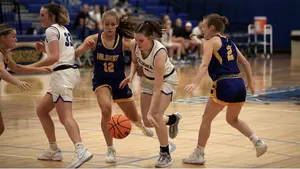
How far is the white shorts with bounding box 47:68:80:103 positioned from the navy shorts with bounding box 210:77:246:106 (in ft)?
5.19

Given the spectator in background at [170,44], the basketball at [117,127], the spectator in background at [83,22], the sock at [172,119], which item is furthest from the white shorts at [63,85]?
the spectator in background at [170,44]

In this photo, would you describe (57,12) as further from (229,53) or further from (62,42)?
(229,53)

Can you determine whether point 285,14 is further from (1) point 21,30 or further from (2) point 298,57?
(1) point 21,30

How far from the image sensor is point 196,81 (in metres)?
6.80

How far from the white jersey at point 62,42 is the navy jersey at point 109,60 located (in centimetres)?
35

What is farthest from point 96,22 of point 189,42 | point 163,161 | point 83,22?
point 163,161

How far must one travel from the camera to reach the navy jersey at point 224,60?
7227 mm

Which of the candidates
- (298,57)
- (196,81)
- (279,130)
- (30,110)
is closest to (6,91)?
(30,110)

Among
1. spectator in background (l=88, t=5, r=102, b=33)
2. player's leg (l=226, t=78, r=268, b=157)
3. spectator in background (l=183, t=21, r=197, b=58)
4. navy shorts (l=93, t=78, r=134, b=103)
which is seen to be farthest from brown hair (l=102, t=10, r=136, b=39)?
spectator in background (l=183, t=21, r=197, b=58)

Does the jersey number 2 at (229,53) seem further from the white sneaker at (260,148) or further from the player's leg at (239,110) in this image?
the white sneaker at (260,148)

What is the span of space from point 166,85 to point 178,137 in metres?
1.96

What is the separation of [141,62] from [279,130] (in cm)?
317

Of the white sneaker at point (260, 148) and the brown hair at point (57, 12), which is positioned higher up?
the brown hair at point (57, 12)

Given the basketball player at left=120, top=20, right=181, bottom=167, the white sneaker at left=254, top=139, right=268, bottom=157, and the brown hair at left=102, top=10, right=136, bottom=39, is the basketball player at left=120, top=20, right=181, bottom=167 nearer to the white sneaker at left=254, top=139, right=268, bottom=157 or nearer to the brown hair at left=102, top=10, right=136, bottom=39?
the brown hair at left=102, top=10, right=136, bottom=39
